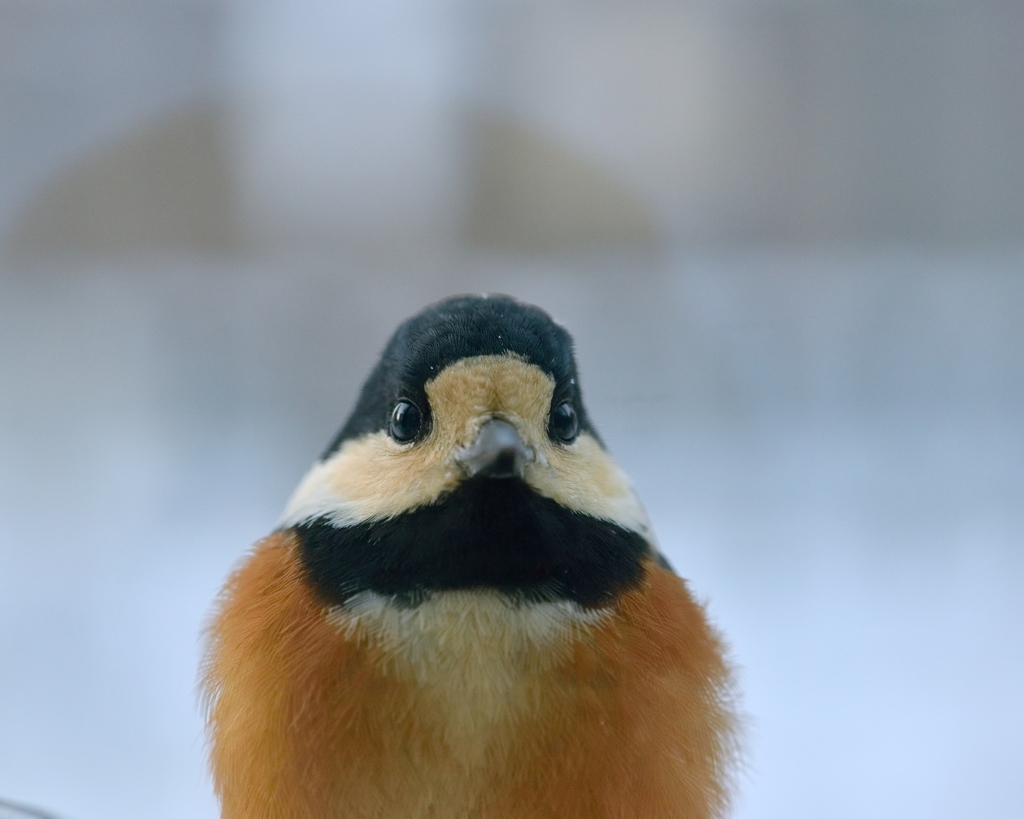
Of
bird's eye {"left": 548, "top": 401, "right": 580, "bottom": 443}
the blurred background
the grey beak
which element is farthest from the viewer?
the blurred background

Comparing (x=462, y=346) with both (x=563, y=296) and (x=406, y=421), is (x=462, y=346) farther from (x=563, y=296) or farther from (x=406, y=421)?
(x=563, y=296)

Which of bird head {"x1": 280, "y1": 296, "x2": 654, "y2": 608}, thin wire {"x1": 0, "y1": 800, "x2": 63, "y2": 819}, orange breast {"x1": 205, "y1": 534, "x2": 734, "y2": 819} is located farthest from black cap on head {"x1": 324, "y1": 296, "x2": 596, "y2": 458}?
thin wire {"x1": 0, "y1": 800, "x2": 63, "y2": 819}

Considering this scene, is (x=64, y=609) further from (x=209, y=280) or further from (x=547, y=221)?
(x=547, y=221)

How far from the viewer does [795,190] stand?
134cm

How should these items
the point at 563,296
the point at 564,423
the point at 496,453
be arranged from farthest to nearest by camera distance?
the point at 563,296
the point at 564,423
the point at 496,453

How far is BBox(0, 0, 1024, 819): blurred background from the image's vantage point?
1252mm

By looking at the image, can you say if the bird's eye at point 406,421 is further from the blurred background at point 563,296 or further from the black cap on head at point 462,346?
the blurred background at point 563,296

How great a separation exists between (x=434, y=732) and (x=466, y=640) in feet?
0.23

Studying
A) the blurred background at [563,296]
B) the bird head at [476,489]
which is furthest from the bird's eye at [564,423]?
the blurred background at [563,296]

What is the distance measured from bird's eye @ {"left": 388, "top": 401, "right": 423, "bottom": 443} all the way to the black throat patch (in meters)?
0.07

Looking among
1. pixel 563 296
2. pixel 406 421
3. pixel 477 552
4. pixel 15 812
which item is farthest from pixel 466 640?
pixel 563 296

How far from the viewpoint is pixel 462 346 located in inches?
28.6

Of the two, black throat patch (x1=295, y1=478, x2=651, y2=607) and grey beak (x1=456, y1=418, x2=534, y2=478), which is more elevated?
grey beak (x1=456, y1=418, x2=534, y2=478)

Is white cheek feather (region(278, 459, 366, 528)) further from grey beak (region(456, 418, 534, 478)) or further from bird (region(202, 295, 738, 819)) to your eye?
grey beak (region(456, 418, 534, 478))
